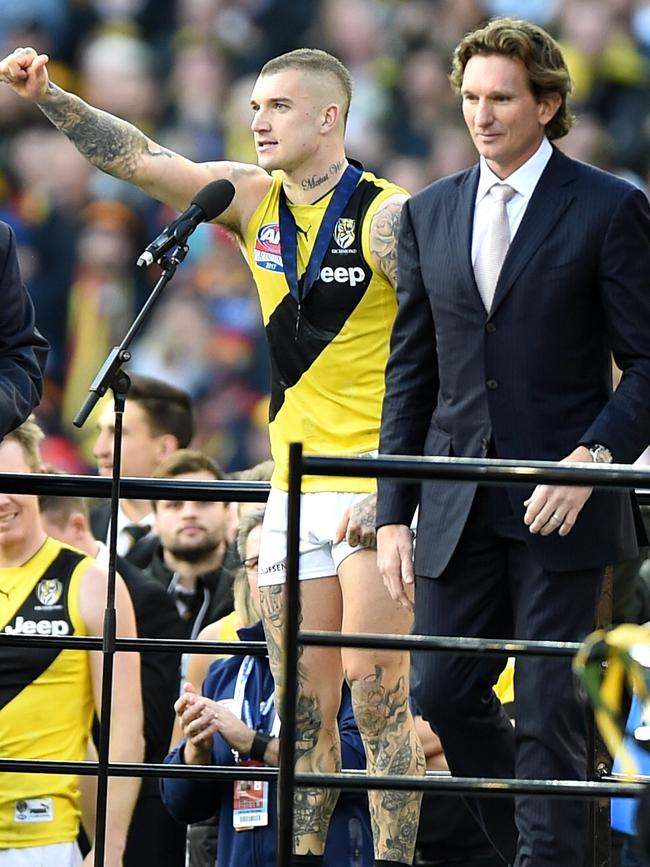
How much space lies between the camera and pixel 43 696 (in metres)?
5.39

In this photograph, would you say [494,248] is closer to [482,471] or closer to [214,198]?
[214,198]

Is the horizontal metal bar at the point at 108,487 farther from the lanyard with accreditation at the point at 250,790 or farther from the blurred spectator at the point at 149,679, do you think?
the blurred spectator at the point at 149,679

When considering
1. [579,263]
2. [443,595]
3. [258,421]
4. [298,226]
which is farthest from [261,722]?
[258,421]

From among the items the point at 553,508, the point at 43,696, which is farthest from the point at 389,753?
the point at 43,696

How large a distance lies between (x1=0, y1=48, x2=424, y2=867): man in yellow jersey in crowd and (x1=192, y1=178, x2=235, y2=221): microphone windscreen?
257mm

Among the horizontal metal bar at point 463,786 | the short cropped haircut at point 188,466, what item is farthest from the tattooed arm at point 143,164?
the horizontal metal bar at point 463,786

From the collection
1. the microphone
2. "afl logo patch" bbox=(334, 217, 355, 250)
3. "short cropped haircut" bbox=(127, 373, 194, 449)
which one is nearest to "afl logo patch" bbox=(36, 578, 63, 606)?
the microphone

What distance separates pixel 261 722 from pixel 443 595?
1086mm

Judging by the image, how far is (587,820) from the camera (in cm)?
410

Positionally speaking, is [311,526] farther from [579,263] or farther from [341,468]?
[341,468]

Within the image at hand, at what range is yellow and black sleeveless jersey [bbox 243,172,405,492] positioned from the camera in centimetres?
459

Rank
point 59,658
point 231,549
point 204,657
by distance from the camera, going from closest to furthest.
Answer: point 59,658, point 204,657, point 231,549

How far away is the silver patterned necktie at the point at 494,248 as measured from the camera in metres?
4.07

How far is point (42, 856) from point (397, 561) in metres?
1.80
